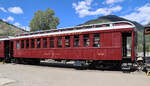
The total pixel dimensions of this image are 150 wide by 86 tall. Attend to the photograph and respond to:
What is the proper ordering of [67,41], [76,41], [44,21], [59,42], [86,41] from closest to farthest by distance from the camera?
[86,41] < [76,41] < [67,41] < [59,42] < [44,21]

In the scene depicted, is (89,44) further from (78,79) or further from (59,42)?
(78,79)

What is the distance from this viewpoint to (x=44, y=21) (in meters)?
48.6

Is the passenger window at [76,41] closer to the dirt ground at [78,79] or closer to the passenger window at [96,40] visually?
the passenger window at [96,40]

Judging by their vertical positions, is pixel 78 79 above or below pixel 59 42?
below

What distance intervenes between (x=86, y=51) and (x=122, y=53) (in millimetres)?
2788

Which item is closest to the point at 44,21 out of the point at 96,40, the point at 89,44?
the point at 89,44

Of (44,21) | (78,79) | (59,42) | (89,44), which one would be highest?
(44,21)

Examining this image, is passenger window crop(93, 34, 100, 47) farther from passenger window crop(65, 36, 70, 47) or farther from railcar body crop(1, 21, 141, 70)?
passenger window crop(65, 36, 70, 47)

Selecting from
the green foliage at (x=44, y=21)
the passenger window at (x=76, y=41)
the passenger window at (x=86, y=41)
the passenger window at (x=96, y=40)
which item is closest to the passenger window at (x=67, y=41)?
the passenger window at (x=76, y=41)

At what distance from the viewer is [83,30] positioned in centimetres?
1175

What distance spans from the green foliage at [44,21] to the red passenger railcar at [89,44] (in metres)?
33.7

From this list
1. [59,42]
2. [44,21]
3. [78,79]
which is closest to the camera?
[78,79]

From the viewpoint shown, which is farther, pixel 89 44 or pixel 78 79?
pixel 89 44

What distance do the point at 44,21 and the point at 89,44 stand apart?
39.7 m
